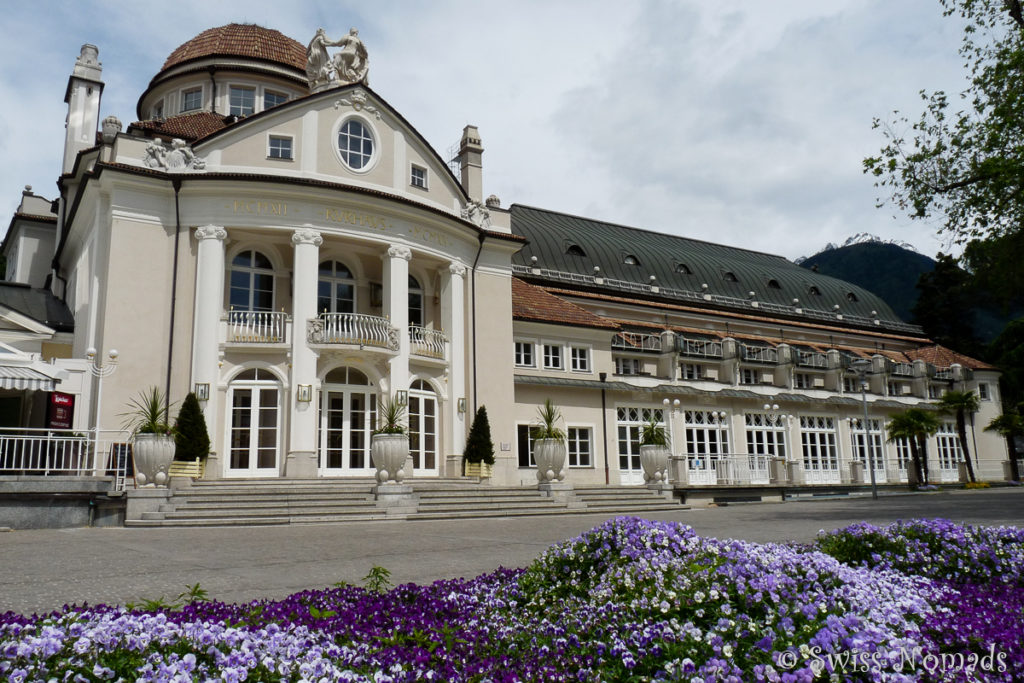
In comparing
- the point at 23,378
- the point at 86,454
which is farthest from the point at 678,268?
the point at 23,378

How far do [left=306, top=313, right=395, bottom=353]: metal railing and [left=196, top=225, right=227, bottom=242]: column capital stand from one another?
3.59 meters

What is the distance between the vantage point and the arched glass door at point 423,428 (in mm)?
24922

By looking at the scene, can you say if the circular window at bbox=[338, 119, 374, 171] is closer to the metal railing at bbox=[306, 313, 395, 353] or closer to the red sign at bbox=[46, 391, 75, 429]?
the metal railing at bbox=[306, 313, 395, 353]

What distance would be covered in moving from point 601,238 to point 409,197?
21.3 metres

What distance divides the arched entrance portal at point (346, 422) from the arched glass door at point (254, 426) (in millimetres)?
1355

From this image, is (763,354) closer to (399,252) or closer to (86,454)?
(399,252)

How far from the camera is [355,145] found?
988 inches

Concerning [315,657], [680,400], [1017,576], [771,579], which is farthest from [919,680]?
[680,400]

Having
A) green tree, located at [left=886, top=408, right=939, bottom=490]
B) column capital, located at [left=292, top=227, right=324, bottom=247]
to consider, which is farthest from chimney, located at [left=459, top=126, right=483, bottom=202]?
green tree, located at [left=886, top=408, right=939, bottom=490]

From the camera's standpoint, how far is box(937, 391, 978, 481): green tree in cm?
4372

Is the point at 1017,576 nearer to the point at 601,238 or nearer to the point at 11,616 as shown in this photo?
the point at 11,616

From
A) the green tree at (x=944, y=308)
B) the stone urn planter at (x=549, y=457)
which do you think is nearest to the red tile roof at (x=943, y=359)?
the green tree at (x=944, y=308)

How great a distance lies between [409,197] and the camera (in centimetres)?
2530

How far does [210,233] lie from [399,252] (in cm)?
553
